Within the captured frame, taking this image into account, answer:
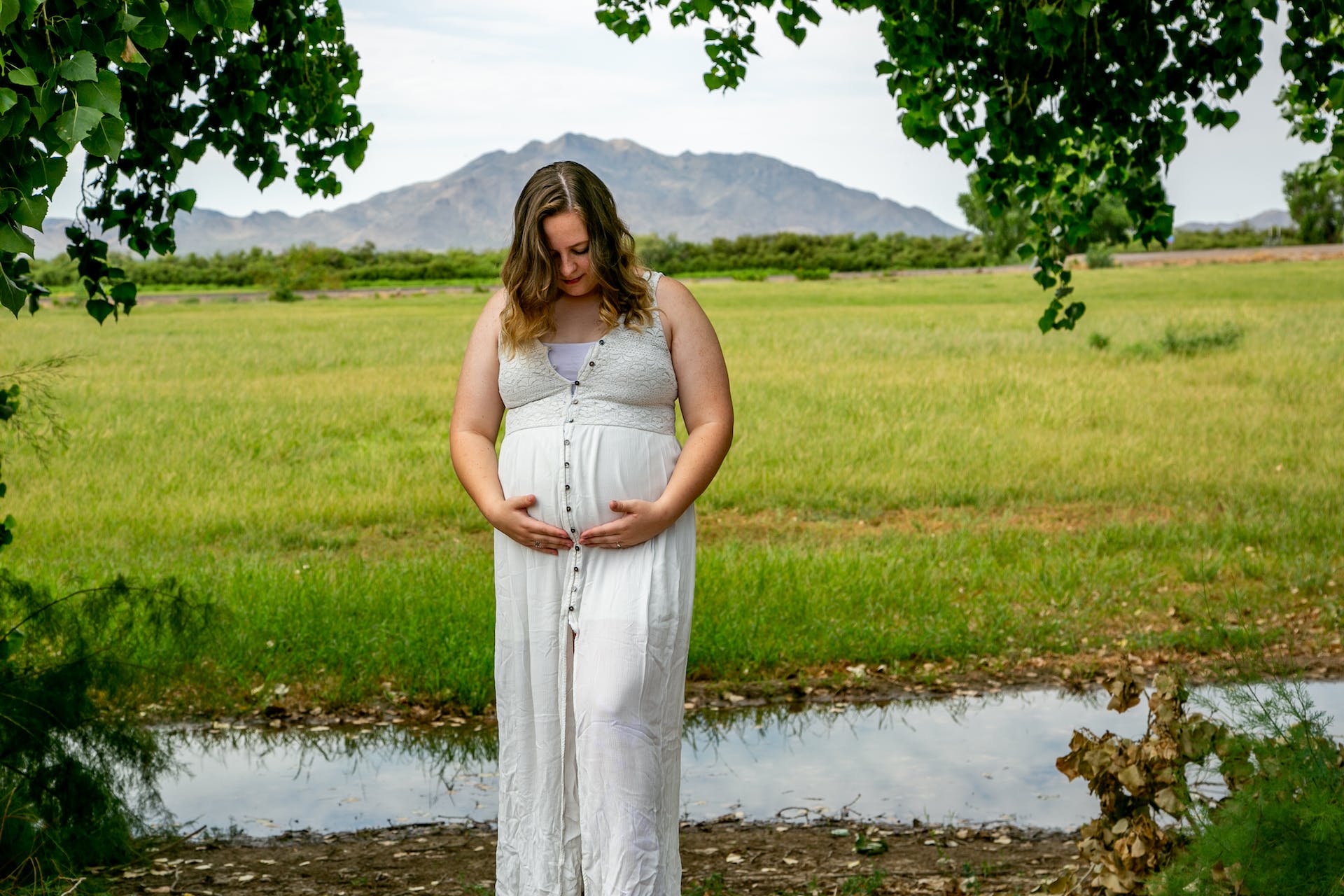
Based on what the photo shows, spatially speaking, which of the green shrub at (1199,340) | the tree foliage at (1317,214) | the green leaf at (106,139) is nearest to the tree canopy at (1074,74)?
the green leaf at (106,139)

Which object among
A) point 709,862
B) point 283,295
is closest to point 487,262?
point 283,295

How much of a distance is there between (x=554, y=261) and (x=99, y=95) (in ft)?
4.35

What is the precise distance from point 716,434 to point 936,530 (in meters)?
8.00

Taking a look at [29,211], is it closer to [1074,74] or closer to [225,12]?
[225,12]

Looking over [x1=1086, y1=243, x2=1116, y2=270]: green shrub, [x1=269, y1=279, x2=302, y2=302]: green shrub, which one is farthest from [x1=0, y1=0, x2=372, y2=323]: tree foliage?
[x1=1086, y1=243, x2=1116, y2=270]: green shrub

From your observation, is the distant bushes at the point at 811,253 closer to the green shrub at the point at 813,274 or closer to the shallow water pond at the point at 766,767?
the green shrub at the point at 813,274

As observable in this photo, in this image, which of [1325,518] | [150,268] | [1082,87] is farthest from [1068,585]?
[150,268]

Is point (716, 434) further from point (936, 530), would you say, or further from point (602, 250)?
point (936, 530)

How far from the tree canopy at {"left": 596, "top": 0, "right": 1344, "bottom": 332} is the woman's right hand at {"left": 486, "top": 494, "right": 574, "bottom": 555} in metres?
2.97

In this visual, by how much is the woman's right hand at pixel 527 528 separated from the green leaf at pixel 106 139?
1442 mm

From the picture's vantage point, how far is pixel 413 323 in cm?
4041

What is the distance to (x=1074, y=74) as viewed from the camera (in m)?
5.97

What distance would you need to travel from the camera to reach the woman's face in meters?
3.49

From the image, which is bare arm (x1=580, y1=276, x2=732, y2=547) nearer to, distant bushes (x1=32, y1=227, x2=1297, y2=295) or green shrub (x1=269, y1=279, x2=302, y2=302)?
green shrub (x1=269, y1=279, x2=302, y2=302)
